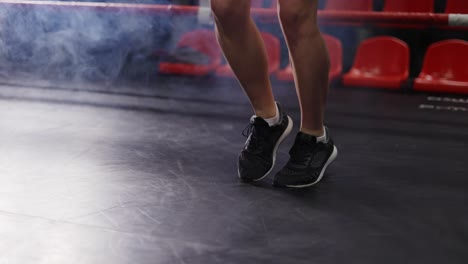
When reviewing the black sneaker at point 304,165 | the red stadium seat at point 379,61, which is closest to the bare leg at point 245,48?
the black sneaker at point 304,165

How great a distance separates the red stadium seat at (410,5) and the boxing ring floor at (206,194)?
4.19ft

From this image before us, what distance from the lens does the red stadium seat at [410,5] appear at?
10.9 ft

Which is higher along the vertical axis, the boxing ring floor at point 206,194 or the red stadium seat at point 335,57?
the boxing ring floor at point 206,194

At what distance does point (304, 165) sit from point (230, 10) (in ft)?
1.27

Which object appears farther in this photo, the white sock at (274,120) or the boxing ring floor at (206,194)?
the white sock at (274,120)

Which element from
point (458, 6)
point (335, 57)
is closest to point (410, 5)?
point (458, 6)

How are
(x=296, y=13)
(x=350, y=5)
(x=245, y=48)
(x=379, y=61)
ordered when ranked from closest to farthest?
(x=296, y=13) → (x=245, y=48) → (x=379, y=61) → (x=350, y=5)

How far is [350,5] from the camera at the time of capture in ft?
11.4

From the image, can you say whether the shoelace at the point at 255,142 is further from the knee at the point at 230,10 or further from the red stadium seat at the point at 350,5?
the red stadium seat at the point at 350,5

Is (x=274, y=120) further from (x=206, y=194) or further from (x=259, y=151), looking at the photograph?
(x=206, y=194)

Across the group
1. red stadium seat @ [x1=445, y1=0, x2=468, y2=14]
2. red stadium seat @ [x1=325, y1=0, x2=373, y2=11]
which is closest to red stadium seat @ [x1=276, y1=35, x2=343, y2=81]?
→ red stadium seat @ [x1=325, y1=0, x2=373, y2=11]

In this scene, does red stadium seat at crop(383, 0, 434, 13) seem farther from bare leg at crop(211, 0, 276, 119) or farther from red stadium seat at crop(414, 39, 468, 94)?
bare leg at crop(211, 0, 276, 119)

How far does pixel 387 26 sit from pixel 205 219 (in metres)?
2.56

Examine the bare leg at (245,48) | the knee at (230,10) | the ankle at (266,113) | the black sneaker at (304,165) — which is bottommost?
the black sneaker at (304,165)
